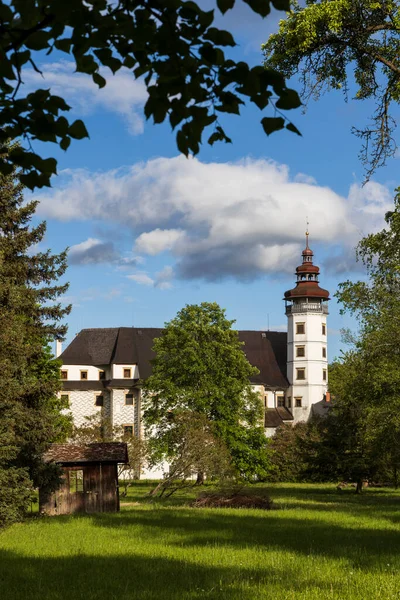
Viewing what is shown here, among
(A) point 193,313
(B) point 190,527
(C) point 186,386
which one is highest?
(A) point 193,313

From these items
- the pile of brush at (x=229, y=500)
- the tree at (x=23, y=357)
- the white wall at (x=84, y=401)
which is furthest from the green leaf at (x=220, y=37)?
the white wall at (x=84, y=401)

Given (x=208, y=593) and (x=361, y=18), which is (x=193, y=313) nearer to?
(x=361, y=18)

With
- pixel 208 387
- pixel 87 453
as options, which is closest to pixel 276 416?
pixel 208 387

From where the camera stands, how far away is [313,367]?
88188 mm

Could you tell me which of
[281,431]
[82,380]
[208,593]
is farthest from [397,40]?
[82,380]

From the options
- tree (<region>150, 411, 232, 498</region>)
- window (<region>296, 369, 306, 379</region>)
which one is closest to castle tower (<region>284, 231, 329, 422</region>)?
window (<region>296, 369, 306, 379</region>)

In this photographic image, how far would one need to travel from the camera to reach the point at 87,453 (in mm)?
36531

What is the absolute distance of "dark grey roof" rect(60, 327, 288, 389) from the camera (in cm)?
8294

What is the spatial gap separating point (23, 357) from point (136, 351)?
5188 cm

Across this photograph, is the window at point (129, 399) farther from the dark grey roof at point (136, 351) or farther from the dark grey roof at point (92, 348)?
the dark grey roof at point (92, 348)

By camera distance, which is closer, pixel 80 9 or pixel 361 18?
pixel 80 9

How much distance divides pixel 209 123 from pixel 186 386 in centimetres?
5218

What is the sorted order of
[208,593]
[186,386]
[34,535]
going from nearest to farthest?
1. [208,593]
2. [34,535]
3. [186,386]

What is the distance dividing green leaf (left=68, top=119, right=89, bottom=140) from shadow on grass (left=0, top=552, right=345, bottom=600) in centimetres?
974
